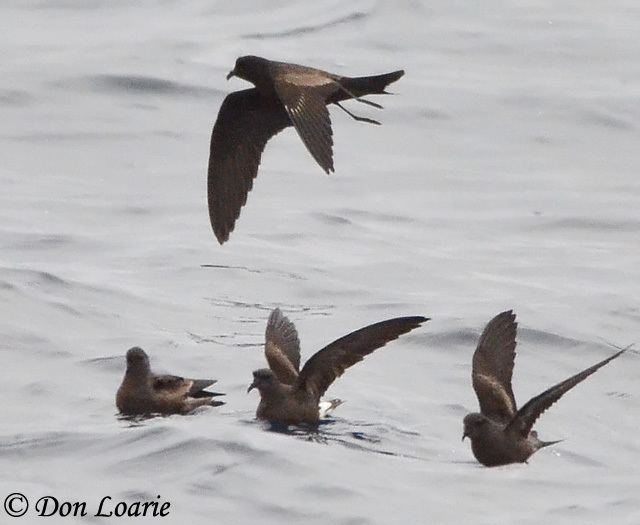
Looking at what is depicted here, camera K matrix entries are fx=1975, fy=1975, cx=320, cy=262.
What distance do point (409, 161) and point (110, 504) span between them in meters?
10.4

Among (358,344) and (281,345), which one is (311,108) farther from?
(281,345)

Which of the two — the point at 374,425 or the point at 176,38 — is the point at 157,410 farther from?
the point at 176,38

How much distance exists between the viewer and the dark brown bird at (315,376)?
10.4 m

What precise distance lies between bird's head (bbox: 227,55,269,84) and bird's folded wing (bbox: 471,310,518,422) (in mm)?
1960

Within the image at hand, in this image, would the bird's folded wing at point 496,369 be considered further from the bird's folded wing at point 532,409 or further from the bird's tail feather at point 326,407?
the bird's tail feather at point 326,407

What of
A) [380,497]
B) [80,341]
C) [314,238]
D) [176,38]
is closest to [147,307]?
[80,341]

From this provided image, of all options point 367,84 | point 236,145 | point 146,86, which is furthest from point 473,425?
point 146,86

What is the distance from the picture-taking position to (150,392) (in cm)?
1084

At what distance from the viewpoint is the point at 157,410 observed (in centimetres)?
1087

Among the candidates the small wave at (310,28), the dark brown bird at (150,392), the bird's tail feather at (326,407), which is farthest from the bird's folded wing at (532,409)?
the small wave at (310,28)

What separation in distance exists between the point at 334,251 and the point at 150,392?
17.5 feet

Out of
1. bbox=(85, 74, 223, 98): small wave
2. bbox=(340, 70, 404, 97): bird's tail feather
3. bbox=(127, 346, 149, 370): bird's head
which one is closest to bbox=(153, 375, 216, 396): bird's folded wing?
bbox=(127, 346, 149, 370): bird's head

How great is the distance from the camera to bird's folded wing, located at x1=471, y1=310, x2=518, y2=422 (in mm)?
10586

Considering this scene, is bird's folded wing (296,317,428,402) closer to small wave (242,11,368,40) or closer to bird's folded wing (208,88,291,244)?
bird's folded wing (208,88,291,244)
